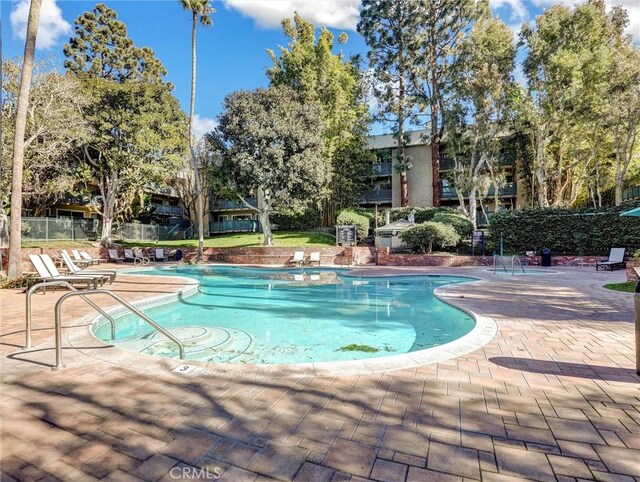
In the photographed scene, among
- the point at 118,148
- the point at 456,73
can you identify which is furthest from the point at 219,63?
the point at 456,73

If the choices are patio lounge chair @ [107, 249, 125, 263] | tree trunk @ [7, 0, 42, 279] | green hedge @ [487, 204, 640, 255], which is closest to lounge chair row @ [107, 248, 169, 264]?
patio lounge chair @ [107, 249, 125, 263]

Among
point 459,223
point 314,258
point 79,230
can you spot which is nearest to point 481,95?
point 459,223

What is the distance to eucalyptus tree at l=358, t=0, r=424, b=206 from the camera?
22734mm

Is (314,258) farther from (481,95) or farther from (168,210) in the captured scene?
(168,210)

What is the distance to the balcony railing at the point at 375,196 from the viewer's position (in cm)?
3005

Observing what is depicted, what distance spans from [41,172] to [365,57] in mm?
22384

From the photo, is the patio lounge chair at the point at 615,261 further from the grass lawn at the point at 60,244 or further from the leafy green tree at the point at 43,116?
the grass lawn at the point at 60,244

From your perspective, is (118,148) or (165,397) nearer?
(165,397)

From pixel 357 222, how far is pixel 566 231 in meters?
11.3

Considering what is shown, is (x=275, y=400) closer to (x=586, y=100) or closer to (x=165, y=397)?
(x=165, y=397)

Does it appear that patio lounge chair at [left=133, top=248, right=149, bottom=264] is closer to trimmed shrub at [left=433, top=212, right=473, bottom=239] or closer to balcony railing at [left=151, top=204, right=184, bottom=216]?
balcony railing at [left=151, top=204, right=184, bottom=216]

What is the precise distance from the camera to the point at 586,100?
1958 centimetres

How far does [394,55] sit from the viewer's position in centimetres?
2397

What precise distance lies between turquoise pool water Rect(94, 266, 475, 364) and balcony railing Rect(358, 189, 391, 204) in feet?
57.7
